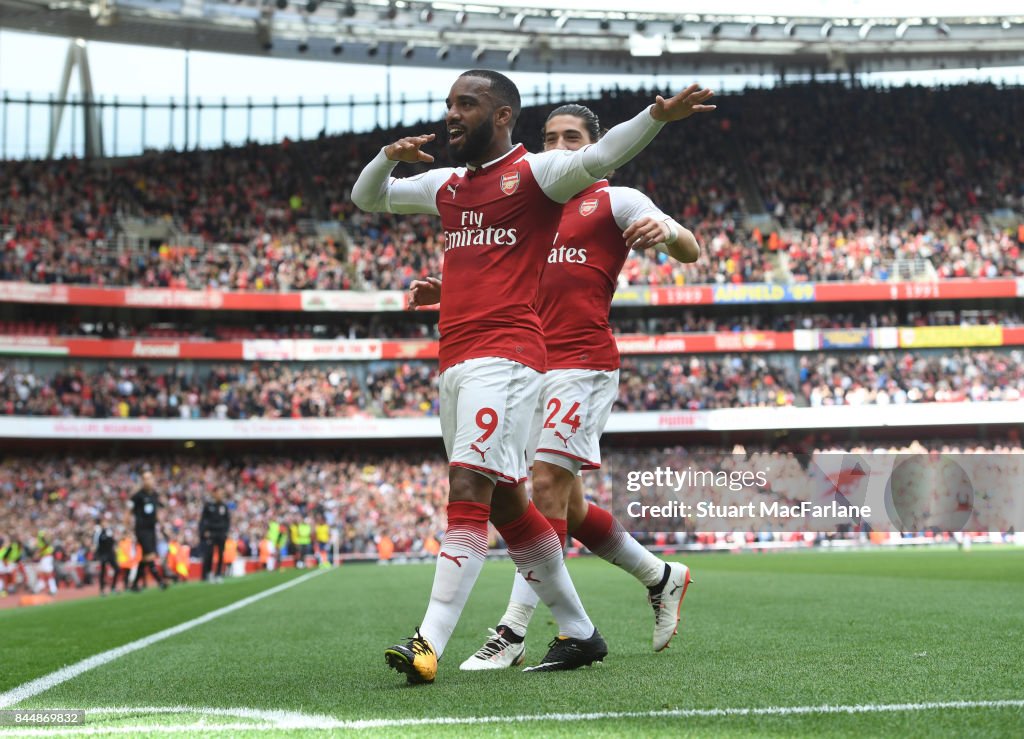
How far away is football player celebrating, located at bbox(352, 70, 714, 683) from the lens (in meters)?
4.42

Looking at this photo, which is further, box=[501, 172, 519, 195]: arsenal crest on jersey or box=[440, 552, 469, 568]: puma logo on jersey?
box=[501, 172, 519, 195]: arsenal crest on jersey

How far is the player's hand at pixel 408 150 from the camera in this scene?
Result: 492cm

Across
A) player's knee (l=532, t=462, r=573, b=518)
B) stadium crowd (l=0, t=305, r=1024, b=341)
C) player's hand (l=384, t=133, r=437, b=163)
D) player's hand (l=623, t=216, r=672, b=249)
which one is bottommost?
player's knee (l=532, t=462, r=573, b=518)

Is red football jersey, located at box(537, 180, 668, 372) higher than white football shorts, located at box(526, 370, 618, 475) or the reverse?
higher

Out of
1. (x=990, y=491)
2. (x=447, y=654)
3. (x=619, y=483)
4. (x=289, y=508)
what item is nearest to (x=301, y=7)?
(x=289, y=508)

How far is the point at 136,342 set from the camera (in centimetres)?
3809

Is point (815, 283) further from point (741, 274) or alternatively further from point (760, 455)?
point (760, 455)

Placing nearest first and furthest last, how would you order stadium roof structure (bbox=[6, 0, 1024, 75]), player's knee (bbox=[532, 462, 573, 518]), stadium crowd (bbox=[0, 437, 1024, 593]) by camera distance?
player's knee (bbox=[532, 462, 573, 518]) < stadium crowd (bbox=[0, 437, 1024, 593]) < stadium roof structure (bbox=[6, 0, 1024, 75])

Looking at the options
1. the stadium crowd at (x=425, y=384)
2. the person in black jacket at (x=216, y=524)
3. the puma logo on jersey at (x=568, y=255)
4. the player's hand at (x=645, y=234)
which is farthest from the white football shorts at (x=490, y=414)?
the stadium crowd at (x=425, y=384)

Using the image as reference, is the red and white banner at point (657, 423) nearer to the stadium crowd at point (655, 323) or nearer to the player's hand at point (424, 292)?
the stadium crowd at point (655, 323)

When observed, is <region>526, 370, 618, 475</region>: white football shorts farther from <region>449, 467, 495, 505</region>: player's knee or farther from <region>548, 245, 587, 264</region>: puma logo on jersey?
<region>449, 467, 495, 505</region>: player's knee

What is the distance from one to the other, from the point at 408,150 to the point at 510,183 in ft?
1.90

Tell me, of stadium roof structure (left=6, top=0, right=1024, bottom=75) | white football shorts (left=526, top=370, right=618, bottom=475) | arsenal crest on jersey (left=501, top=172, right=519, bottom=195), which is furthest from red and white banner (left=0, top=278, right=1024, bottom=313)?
arsenal crest on jersey (left=501, top=172, right=519, bottom=195)

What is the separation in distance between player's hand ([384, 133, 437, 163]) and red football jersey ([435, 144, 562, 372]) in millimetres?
330
